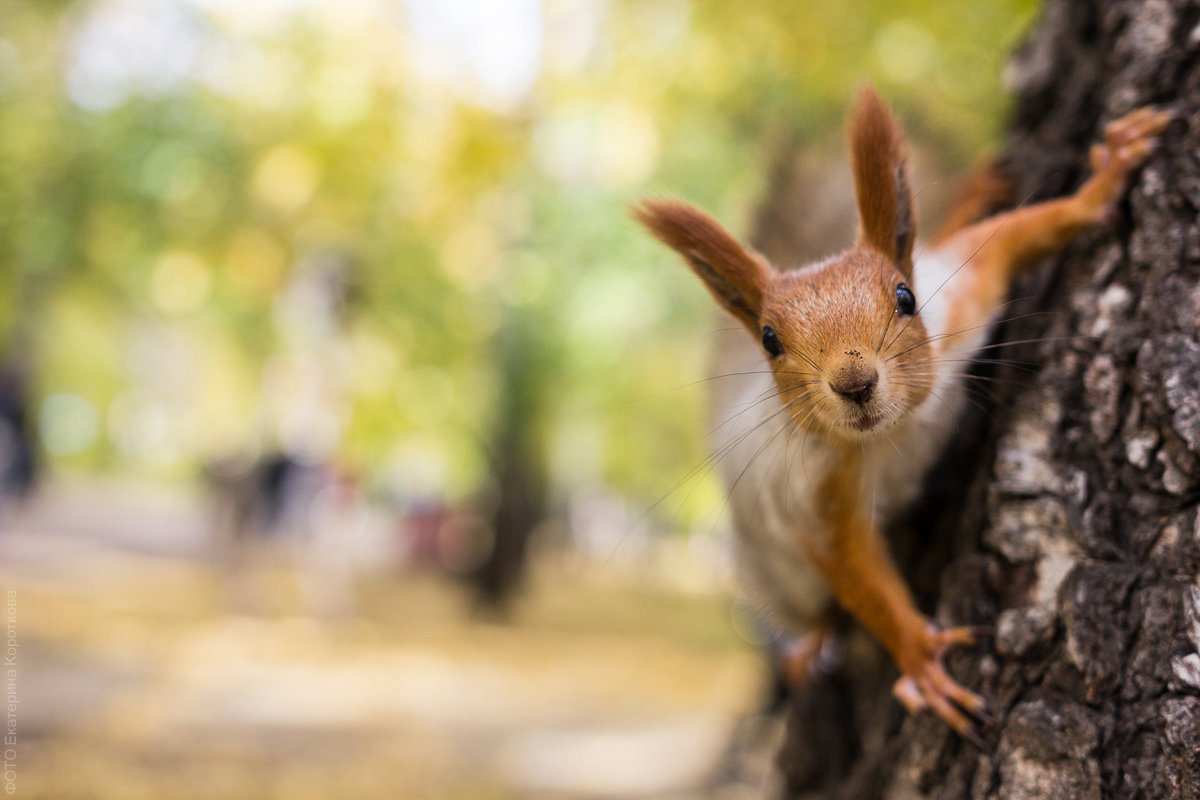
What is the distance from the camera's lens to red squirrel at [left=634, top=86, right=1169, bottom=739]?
1.17 meters

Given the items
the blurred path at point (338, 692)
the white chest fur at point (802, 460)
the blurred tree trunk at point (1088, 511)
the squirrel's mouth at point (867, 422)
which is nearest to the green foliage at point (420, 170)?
the white chest fur at point (802, 460)

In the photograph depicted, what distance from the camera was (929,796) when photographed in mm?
1216

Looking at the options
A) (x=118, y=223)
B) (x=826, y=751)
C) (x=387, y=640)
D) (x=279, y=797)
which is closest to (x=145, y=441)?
(x=118, y=223)

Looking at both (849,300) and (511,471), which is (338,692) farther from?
(849,300)

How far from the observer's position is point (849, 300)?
1.17 metres

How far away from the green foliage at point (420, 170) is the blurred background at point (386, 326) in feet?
0.09

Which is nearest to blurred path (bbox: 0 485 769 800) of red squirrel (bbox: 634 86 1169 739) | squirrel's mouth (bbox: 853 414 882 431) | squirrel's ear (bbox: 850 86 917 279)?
red squirrel (bbox: 634 86 1169 739)

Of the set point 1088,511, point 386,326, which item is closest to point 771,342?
point 1088,511

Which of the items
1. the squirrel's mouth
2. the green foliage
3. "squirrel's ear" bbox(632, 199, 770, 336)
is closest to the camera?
the squirrel's mouth

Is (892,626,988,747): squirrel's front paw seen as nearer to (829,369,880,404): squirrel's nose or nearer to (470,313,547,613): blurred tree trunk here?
(829,369,880,404): squirrel's nose

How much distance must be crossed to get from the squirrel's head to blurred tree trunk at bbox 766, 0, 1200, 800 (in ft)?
0.73

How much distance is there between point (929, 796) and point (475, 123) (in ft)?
17.6

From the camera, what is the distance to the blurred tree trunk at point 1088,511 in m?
1.04

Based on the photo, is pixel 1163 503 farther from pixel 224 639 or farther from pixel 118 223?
pixel 118 223
